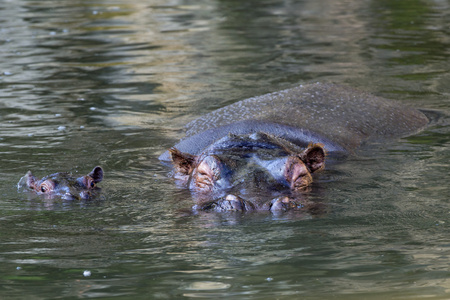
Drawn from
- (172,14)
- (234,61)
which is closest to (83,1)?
(172,14)

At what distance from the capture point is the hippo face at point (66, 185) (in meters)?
6.17

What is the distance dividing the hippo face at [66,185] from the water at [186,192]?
0.36ft

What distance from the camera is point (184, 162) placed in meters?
6.89

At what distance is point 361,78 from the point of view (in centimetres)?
1171

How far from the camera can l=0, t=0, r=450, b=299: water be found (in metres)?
4.36

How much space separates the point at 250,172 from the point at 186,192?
2.25 ft

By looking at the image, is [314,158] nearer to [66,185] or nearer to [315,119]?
[315,119]

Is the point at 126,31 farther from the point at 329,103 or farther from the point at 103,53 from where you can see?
the point at 329,103

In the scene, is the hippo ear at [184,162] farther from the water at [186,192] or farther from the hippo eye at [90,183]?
the hippo eye at [90,183]

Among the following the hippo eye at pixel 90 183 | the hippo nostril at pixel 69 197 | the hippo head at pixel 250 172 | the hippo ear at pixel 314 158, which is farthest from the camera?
the hippo ear at pixel 314 158

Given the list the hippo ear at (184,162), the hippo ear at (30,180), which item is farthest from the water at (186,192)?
the hippo ear at (184,162)

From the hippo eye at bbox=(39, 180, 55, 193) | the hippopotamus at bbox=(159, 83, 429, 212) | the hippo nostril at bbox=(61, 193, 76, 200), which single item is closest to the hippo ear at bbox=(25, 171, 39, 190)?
the hippo eye at bbox=(39, 180, 55, 193)

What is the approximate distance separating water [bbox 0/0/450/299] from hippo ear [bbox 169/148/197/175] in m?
0.30

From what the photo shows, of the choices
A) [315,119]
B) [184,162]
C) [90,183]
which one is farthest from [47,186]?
[315,119]
